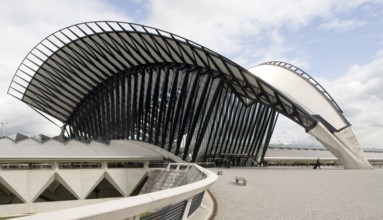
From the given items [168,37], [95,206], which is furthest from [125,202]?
[168,37]

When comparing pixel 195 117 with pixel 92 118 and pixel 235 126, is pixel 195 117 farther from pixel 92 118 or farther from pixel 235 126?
pixel 92 118

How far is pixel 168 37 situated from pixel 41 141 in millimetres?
17303

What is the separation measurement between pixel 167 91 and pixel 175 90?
78.5 inches

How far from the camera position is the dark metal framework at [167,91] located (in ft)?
135

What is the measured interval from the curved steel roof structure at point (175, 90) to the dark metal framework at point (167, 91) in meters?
0.13

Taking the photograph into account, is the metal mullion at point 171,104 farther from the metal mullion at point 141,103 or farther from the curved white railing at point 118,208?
the curved white railing at point 118,208

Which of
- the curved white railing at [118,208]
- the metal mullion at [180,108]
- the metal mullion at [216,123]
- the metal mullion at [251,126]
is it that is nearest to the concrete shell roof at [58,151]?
the metal mullion at [180,108]

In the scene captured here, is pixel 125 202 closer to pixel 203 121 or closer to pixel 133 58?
pixel 203 121

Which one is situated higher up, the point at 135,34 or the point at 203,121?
the point at 135,34

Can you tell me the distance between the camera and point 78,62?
5697 centimetres

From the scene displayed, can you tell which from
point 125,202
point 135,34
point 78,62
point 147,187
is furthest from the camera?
point 78,62

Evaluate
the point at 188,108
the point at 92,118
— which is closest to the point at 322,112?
the point at 188,108

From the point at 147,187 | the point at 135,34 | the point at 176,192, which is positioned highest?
the point at 135,34

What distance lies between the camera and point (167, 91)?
4991 cm
